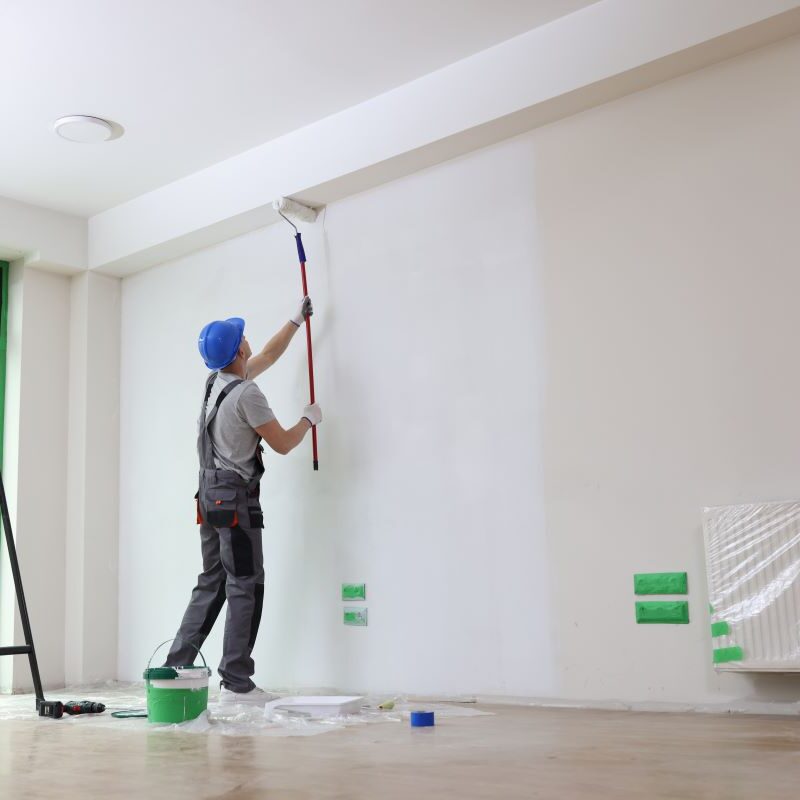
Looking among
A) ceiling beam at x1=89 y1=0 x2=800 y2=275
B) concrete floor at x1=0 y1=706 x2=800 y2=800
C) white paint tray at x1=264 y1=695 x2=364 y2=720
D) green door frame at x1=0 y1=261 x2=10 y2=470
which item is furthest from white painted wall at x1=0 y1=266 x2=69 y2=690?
white paint tray at x1=264 y1=695 x2=364 y2=720

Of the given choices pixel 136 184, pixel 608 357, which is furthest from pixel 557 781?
pixel 136 184

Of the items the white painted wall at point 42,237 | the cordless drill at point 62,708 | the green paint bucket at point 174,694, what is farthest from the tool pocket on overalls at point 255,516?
the white painted wall at point 42,237

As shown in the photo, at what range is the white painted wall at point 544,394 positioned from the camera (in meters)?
3.23

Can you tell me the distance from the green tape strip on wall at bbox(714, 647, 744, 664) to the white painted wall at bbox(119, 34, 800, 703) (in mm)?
130

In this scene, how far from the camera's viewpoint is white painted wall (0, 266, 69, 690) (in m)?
5.05

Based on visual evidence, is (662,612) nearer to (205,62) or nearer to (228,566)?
(228,566)

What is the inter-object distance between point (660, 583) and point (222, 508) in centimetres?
164

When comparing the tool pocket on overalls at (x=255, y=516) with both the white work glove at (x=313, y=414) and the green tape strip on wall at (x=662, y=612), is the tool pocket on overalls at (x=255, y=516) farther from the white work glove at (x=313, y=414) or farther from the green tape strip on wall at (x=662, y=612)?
the green tape strip on wall at (x=662, y=612)

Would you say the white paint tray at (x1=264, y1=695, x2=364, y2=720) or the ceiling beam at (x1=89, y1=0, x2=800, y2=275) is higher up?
the ceiling beam at (x1=89, y1=0, x2=800, y2=275)

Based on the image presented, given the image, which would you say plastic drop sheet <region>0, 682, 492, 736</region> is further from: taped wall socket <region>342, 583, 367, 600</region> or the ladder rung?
taped wall socket <region>342, 583, 367, 600</region>

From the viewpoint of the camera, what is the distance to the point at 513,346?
3783mm

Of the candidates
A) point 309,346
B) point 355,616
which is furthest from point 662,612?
point 309,346

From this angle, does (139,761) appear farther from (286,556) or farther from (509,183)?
(509,183)

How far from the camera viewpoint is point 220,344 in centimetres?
394
